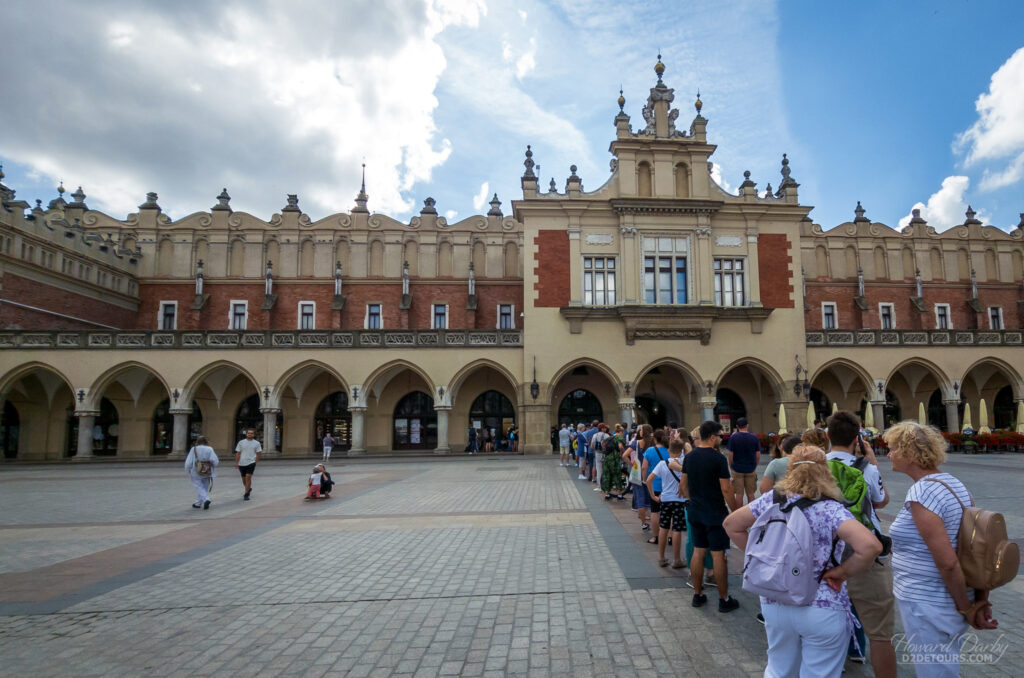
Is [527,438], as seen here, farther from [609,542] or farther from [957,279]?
[957,279]

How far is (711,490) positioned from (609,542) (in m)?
2.99

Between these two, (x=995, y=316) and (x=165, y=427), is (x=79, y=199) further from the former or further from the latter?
(x=995, y=316)

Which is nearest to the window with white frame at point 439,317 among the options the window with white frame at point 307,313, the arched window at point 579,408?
the window with white frame at point 307,313

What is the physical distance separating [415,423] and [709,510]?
25.1 meters

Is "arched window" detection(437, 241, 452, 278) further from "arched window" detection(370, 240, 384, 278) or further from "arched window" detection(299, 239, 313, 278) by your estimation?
"arched window" detection(299, 239, 313, 278)

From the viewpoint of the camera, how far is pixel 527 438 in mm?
A: 25672

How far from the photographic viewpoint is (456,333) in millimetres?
26234

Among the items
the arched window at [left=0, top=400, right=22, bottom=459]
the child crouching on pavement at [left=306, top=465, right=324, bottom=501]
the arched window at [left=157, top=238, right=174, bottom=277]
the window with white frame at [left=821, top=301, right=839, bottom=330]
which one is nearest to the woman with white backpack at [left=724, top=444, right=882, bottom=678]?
the child crouching on pavement at [left=306, top=465, right=324, bottom=501]

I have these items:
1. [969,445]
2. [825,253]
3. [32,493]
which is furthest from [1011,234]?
[32,493]

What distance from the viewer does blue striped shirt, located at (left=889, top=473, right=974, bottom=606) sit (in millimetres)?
2912

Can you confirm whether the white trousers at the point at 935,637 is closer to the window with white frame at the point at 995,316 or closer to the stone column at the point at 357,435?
the stone column at the point at 357,435

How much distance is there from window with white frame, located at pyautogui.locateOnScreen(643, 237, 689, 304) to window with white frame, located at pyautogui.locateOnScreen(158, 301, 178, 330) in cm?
2490

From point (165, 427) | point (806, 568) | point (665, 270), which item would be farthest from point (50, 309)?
point (806, 568)

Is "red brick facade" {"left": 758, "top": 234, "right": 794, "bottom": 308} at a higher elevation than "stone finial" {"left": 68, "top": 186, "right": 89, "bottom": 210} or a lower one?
lower
